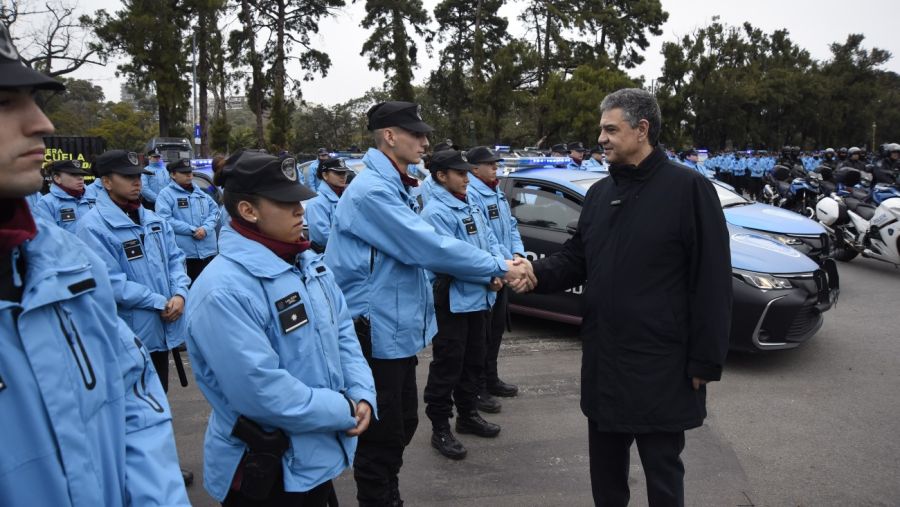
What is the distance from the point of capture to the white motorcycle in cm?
875

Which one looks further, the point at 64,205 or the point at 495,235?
the point at 64,205

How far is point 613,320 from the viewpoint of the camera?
2.64 metres

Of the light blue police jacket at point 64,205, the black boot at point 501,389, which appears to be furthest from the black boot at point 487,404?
the light blue police jacket at point 64,205

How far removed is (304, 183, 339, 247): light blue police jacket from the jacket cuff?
4.53 meters

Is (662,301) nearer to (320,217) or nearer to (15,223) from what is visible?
(15,223)

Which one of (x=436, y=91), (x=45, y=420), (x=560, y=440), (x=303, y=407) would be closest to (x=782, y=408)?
(x=560, y=440)

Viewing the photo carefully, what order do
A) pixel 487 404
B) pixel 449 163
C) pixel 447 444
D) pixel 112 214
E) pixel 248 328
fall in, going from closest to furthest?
1. pixel 248 328
2. pixel 112 214
3. pixel 447 444
4. pixel 449 163
5. pixel 487 404

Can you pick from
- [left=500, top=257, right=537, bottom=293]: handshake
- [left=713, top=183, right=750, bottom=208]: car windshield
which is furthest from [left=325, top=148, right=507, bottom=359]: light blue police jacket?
[left=713, top=183, right=750, bottom=208]: car windshield

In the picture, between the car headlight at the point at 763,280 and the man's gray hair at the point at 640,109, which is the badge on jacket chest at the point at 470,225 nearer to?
the man's gray hair at the point at 640,109

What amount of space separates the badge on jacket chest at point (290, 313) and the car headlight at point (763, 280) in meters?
4.43

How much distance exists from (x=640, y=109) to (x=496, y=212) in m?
2.28

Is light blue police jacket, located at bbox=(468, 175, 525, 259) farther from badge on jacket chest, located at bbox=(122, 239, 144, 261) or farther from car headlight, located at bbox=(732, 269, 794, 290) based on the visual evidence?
badge on jacket chest, located at bbox=(122, 239, 144, 261)

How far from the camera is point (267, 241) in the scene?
219 centimetres

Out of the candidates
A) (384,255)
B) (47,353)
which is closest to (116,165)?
(384,255)
